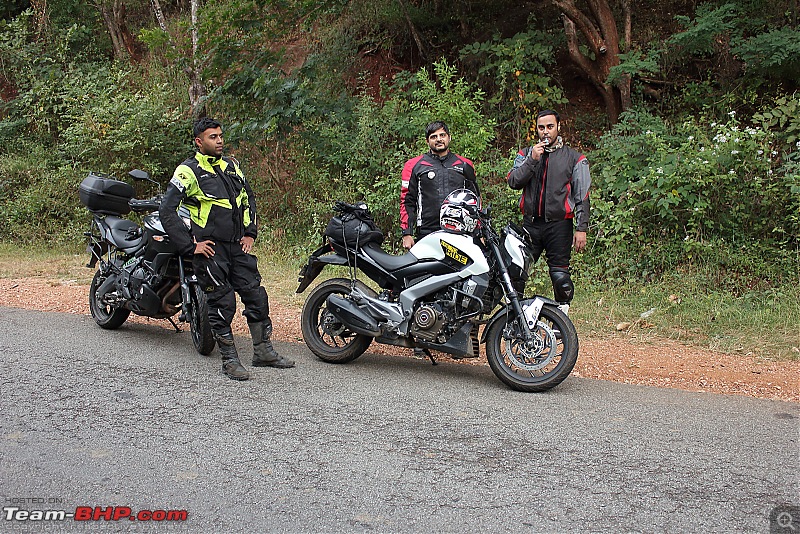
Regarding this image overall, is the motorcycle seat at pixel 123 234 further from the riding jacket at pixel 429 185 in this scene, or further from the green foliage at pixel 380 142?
the green foliage at pixel 380 142

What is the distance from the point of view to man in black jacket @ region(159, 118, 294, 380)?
603 cm

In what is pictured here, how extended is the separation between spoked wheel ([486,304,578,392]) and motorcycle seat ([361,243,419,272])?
95 centimetres

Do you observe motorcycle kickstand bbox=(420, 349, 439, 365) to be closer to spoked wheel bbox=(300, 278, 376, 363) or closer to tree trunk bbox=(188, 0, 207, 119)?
spoked wheel bbox=(300, 278, 376, 363)

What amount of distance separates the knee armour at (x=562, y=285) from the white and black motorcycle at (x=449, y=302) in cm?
53

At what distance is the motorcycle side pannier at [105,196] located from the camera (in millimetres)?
7953

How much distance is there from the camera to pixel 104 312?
7.72 m

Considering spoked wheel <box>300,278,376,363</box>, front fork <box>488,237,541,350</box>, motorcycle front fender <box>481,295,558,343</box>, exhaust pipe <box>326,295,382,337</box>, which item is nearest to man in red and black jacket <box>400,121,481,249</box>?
spoked wheel <box>300,278,376,363</box>

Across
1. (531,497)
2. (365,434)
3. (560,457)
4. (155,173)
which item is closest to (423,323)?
(365,434)

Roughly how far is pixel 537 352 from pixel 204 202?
112 inches

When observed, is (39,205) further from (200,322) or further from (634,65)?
(634,65)

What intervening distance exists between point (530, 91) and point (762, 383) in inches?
317

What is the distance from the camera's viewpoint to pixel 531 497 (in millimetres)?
3822

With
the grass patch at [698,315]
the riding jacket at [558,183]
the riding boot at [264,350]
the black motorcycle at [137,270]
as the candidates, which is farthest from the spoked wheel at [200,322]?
the grass patch at [698,315]

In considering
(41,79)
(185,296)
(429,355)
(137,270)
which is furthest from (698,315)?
(41,79)
